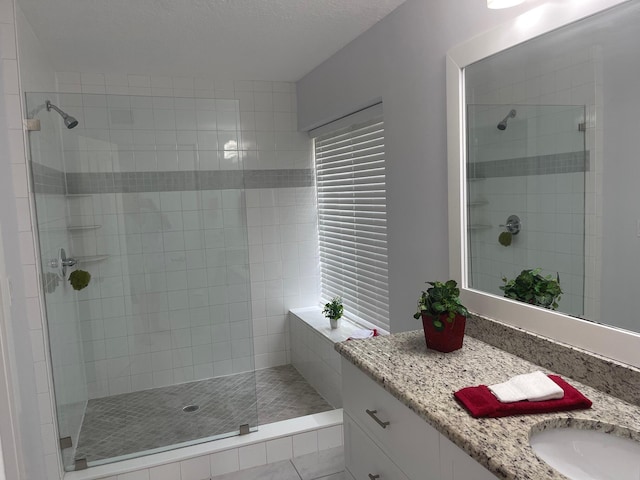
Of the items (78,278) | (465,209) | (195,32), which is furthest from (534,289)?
(78,278)

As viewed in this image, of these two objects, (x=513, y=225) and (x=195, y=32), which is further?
(x=195, y=32)

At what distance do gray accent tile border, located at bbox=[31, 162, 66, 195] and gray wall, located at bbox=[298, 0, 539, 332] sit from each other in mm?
1838

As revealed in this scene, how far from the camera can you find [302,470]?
8.34 feet

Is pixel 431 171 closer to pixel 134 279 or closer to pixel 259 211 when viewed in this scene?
pixel 134 279

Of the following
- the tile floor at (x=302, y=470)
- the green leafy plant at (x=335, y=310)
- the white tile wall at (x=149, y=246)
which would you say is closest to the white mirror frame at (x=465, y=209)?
the tile floor at (x=302, y=470)

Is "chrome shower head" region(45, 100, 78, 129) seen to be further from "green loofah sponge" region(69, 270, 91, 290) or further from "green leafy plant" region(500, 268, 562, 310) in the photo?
"green leafy plant" region(500, 268, 562, 310)

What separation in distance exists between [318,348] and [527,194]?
2236mm

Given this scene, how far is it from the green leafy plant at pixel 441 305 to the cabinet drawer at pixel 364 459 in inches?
18.8

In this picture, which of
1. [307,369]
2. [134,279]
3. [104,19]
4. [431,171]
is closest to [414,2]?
[431,171]

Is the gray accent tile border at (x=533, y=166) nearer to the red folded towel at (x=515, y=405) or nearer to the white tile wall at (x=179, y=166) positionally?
the red folded towel at (x=515, y=405)

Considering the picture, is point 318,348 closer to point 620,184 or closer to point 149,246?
point 149,246

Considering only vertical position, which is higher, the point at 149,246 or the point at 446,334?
the point at 149,246

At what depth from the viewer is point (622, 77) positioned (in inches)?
49.8

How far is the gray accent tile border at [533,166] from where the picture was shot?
1.42m
